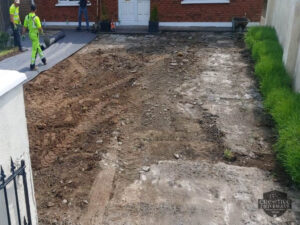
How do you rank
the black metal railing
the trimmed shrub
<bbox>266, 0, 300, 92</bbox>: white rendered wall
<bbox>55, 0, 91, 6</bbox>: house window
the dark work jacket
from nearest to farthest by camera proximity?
the black metal railing < <bbox>266, 0, 300, 92</bbox>: white rendered wall < the trimmed shrub < the dark work jacket < <bbox>55, 0, 91, 6</bbox>: house window

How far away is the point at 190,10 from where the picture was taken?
15008mm

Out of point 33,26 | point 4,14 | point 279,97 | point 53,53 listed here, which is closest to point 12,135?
point 279,97

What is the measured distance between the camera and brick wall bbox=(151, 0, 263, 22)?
48.0ft

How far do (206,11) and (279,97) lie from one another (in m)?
9.52

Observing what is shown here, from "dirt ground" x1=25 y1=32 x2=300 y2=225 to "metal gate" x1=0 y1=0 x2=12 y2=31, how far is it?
21.2 feet

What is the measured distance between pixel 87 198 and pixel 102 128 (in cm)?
207

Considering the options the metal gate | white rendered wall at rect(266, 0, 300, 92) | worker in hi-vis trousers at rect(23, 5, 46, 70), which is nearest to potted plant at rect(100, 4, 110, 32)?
the metal gate

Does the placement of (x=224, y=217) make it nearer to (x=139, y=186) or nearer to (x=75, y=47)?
(x=139, y=186)

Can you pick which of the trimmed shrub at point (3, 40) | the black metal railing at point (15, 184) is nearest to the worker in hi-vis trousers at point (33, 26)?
the trimmed shrub at point (3, 40)

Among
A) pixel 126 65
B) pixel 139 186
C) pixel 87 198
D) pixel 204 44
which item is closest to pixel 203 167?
pixel 139 186

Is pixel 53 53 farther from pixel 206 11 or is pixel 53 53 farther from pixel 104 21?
pixel 206 11

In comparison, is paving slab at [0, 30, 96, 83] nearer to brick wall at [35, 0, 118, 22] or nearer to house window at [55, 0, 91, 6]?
brick wall at [35, 0, 118, 22]

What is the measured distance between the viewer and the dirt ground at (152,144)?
165 inches

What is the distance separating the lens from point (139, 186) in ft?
15.0
